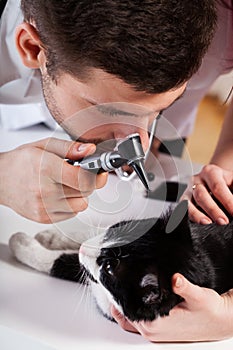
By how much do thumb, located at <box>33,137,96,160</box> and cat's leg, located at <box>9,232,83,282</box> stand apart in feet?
0.43

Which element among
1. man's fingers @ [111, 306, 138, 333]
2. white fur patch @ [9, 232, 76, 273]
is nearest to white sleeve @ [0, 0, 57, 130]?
white fur patch @ [9, 232, 76, 273]

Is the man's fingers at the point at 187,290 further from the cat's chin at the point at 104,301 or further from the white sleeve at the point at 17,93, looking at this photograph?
the white sleeve at the point at 17,93

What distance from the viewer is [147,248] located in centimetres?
57

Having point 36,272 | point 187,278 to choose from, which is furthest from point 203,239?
point 36,272

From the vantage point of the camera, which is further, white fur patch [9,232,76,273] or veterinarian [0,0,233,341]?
white fur patch [9,232,76,273]

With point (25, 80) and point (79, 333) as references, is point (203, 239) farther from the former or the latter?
point (25, 80)

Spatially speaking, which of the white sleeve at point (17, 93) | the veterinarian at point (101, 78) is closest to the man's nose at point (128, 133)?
the veterinarian at point (101, 78)

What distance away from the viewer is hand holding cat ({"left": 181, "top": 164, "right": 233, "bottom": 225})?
71 centimetres

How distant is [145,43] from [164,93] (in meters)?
0.08

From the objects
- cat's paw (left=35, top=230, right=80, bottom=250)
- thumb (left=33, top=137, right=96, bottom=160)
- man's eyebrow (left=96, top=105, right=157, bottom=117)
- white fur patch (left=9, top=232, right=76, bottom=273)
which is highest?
man's eyebrow (left=96, top=105, right=157, bottom=117)

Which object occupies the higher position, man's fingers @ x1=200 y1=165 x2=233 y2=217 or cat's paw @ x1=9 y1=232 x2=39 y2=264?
cat's paw @ x1=9 y1=232 x2=39 y2=264

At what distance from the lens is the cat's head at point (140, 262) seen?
56 centimetres

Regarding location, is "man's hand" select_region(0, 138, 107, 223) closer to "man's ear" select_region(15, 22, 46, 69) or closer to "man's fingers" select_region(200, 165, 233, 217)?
"man's ear" select_region(15, 22, 46, 69)

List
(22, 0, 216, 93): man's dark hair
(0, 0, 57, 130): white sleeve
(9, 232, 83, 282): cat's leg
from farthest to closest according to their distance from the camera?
(0, 0, 57, 130): white sleeve, (9, 232, 83, 282): cat's leg, (22, 0, 216, 93): man's dark hair
